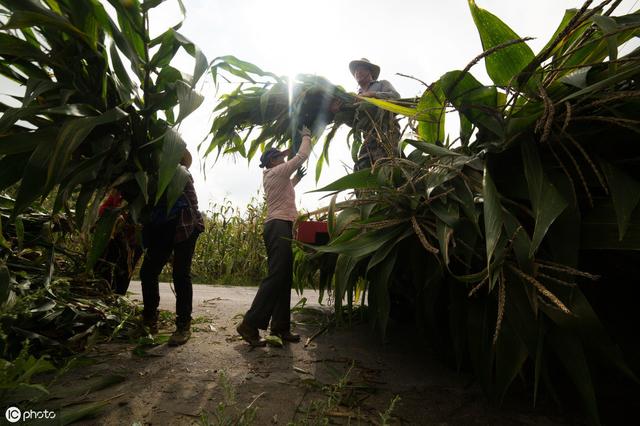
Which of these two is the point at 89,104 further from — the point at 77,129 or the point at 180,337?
the point at 180,337

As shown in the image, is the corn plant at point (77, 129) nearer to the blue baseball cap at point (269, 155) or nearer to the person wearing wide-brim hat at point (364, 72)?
the blue baseball cap at point (269, 155)

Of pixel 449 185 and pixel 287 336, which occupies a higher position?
pixel 449 185

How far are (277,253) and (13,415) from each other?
164 centimetres

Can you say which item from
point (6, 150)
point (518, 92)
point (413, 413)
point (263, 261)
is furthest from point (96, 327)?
point (263, 261)

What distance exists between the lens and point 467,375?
5.28 ft

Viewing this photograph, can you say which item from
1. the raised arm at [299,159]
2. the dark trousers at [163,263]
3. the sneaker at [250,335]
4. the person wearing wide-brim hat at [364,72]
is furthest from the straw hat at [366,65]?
the sneaker at [250,335]

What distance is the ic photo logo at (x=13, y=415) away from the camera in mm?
1022

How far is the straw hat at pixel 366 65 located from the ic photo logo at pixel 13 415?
10.6ft

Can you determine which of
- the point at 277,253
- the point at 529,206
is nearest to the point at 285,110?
the point at 277,253

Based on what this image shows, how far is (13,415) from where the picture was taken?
1034mm

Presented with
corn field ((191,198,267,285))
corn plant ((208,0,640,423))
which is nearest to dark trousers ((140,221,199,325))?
corn plant ((208,0,640,423))

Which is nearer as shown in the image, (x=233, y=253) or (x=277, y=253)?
(x=277, y=253)

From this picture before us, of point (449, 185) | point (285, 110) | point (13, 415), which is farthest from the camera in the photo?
point (285, 110)

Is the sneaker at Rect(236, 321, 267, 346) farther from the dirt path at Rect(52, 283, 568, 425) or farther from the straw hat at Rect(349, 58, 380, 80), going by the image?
the straw hat at Rect(349, 58, 380, 80)
